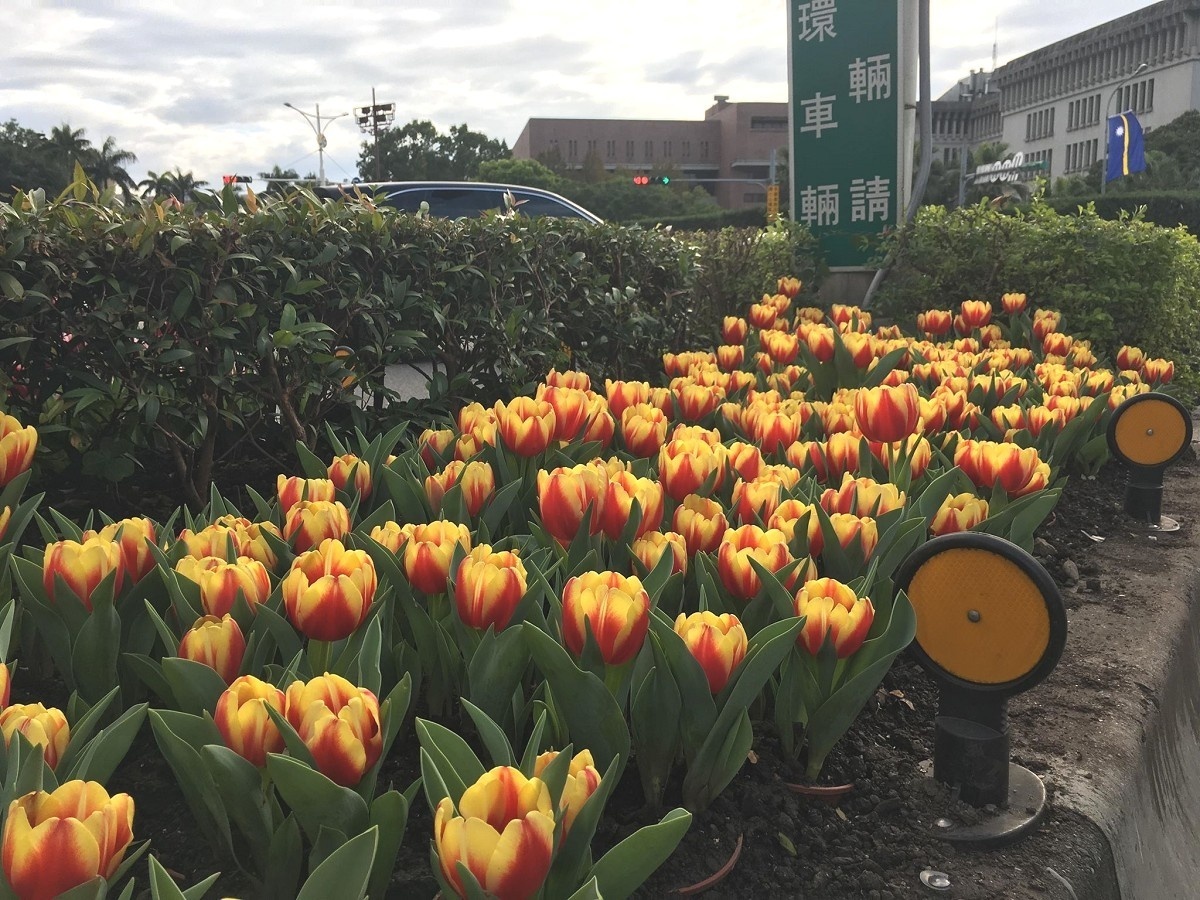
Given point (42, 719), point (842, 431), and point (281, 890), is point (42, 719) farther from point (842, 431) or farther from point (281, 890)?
point (842, 431)

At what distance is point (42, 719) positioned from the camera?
1114 millimetres

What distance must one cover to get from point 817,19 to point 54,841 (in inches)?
306

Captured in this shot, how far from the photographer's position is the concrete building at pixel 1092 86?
80062 millimetres

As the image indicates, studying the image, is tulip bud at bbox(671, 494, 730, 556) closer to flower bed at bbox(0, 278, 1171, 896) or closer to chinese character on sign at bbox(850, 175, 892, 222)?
flower bed at bbox(0, 278, 1171, 896)

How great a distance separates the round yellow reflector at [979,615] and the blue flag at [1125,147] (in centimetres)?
6186

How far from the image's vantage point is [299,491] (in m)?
1.95

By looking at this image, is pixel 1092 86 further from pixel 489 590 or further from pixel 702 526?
pixel 489 590

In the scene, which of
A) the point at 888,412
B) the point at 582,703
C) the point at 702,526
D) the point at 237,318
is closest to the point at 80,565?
the point at 582,703

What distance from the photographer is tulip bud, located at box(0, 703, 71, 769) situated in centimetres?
110

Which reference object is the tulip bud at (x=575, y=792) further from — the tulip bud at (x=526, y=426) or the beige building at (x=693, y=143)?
the beige building at (x=693, y=143)

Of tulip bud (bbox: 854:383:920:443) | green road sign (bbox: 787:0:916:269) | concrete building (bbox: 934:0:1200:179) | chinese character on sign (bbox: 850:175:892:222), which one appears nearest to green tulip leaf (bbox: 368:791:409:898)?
tulip bud (bbox: 854:383:920:443)

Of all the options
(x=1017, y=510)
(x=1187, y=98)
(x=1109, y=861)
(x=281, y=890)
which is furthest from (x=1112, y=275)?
(x=1187, y=98)

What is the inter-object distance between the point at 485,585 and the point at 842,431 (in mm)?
1551

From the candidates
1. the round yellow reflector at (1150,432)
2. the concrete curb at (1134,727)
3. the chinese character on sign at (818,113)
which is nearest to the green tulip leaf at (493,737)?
the concrete curb at (1134,727)
